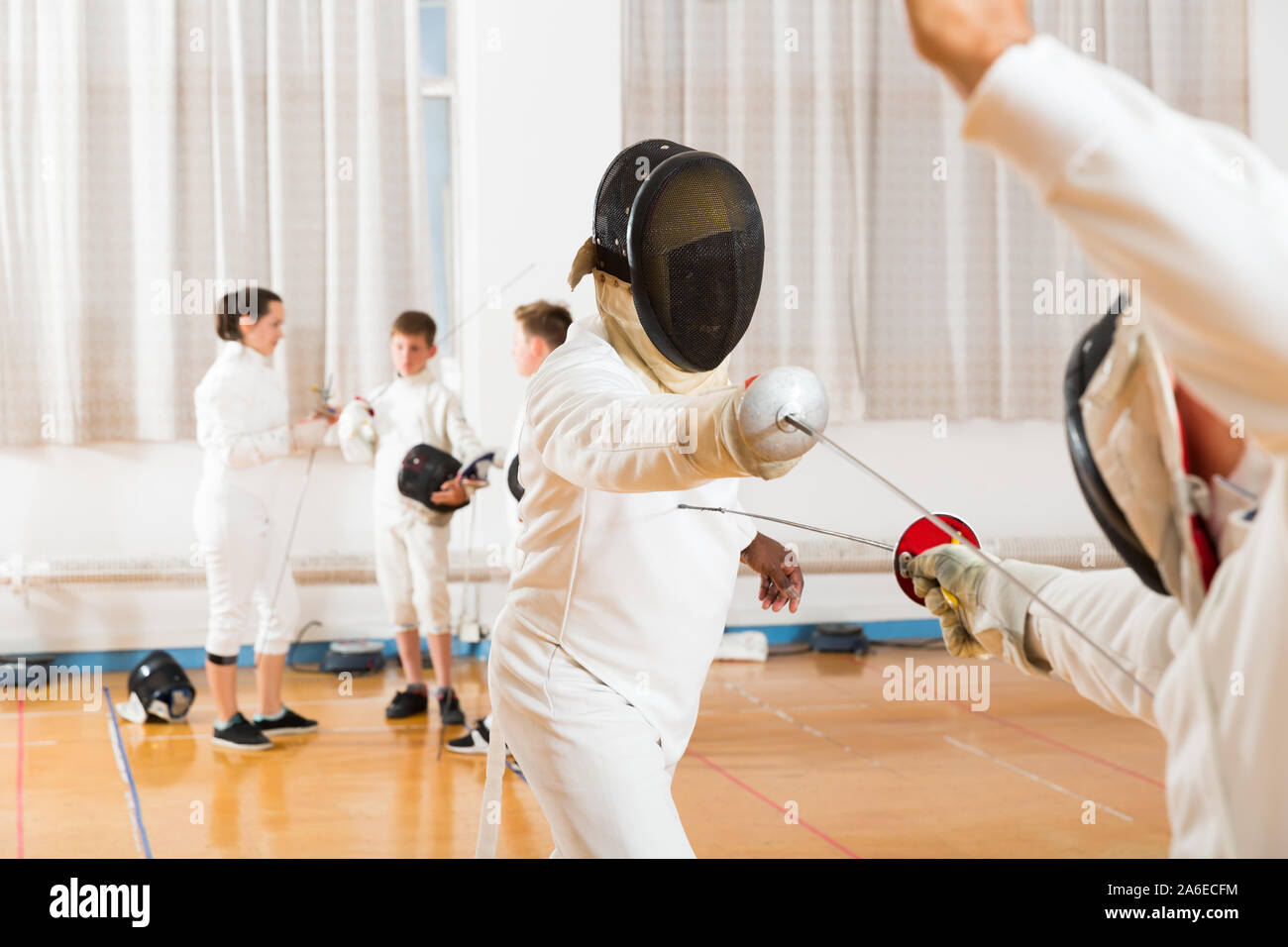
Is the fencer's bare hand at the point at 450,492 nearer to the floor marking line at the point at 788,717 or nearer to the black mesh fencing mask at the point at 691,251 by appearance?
the floor marking line at the point at 788,717

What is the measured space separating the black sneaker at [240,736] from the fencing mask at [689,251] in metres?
2.75

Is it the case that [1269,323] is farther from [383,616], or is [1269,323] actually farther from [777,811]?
[383,616]

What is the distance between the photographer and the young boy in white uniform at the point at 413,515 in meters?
4.07

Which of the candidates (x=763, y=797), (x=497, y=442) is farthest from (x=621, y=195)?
(x=497, y=442)

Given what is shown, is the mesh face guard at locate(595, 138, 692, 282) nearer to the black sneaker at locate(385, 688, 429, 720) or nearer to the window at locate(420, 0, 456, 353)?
the black sneaker at locate(385, 688, 429, 720)

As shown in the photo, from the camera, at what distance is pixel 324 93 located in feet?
16.8

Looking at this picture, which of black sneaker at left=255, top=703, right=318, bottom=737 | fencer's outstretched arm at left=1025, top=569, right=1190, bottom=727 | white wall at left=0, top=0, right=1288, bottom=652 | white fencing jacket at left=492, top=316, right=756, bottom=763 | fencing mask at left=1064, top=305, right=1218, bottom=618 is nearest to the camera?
fencing mask at left=1064, top=305, right=1218, bottom=618

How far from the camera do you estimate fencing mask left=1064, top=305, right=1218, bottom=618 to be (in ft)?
2.18

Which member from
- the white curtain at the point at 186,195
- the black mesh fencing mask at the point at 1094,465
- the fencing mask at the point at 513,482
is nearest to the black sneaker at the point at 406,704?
the fencing mask at the point at 513,482

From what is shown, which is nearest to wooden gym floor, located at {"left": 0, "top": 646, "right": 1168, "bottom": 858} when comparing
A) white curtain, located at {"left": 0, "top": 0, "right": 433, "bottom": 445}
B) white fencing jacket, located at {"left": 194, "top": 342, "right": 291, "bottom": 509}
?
white fencing jacket, located at {"left": 194, "top": 342, "right": 291, "bottom": 509}

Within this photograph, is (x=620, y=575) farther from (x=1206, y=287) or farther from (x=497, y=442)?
(x=497, y=442)

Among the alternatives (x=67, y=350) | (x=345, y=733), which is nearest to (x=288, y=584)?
(x=345, y=733)

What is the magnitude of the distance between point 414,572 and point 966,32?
3.66 metres

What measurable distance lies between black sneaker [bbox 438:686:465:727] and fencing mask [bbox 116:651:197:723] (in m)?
0.87
